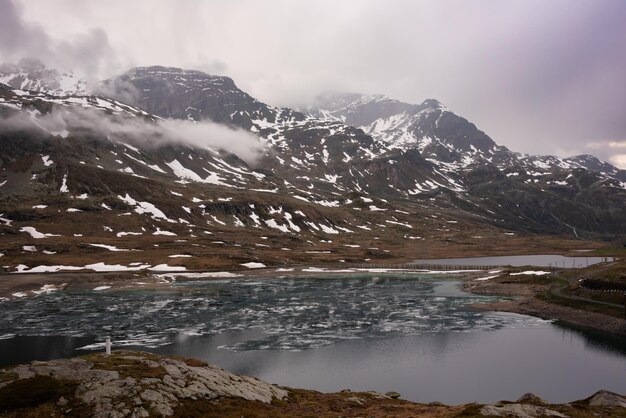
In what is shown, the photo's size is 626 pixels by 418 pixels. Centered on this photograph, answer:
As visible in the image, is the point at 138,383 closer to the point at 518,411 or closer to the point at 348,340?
the point at 518,411

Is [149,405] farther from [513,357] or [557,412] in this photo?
[513,357]

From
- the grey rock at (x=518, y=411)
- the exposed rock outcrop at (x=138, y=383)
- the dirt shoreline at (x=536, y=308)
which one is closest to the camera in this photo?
the exposed rock outcrop at (x=138, y=383)

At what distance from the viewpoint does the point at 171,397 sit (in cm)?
3344

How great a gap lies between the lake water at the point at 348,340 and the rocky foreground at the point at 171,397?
1342cm

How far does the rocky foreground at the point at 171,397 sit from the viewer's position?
30750 millimetres

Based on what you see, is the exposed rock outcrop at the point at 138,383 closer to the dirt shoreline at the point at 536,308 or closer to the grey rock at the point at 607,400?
the grey rock at the point at 607,400

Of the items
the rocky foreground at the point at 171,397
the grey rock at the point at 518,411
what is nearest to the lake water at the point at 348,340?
the rocky foreground at the point at 171,397

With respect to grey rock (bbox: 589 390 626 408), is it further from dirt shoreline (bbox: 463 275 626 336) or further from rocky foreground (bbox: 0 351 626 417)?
dirt shoreline (bbox: 463 275 626 336)

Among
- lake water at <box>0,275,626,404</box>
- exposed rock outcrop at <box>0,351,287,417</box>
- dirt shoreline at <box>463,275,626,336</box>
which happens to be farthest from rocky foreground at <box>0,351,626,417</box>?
dirt shoreline at <box>463,275,626,336</box>

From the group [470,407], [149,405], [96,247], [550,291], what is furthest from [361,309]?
[96,247]

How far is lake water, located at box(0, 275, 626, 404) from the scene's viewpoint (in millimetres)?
59344

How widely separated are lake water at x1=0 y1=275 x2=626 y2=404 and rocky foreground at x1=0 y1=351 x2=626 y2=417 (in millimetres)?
13416

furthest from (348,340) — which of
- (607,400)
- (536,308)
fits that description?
(536,308)

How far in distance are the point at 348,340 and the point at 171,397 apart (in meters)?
46.1
